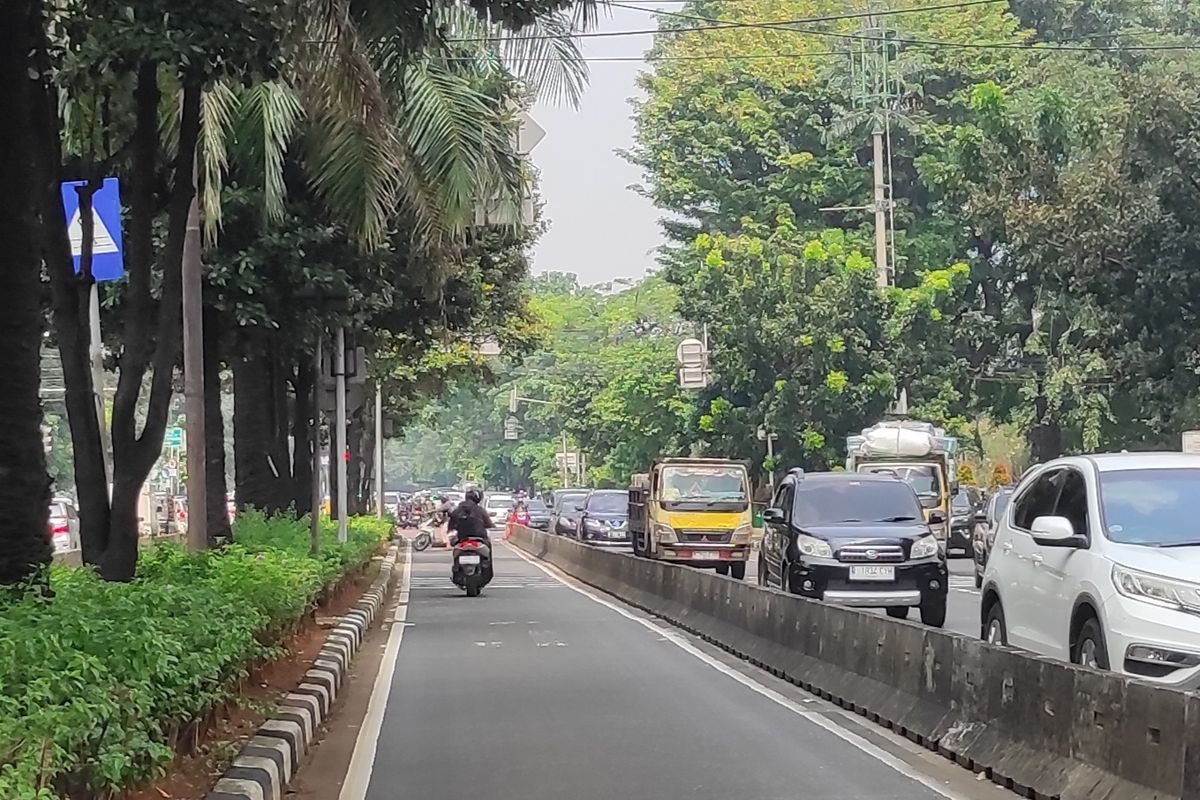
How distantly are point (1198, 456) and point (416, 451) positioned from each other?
153 meters

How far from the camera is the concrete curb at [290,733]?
811 cm

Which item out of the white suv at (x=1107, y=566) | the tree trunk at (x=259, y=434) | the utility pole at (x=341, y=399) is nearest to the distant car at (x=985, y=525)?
the utility pole at (x=341, y=399)

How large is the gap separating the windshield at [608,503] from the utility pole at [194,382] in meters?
30.9

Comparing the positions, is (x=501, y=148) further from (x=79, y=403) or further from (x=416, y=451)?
(x=416, y=451)

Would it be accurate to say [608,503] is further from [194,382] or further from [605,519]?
[194,382]

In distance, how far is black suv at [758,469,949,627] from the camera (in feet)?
62.6

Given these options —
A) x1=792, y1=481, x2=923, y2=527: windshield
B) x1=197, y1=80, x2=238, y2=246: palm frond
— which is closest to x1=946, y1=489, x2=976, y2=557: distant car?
x1=792, y1=481, x2=923, y2=527: windshield

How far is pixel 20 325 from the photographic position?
1017 centimetres

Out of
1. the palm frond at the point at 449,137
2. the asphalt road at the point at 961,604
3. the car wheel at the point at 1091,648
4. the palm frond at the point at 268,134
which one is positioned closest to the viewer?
the car wheel at the point at 1091,648

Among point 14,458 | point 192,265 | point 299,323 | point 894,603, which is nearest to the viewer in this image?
point 14,458

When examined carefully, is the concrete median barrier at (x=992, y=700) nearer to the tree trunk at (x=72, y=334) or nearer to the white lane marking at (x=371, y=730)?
the white lane marking at (x=371, y=730)

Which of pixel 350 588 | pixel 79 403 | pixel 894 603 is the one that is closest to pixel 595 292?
pixel 350 588

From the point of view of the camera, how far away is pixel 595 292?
91.2 m

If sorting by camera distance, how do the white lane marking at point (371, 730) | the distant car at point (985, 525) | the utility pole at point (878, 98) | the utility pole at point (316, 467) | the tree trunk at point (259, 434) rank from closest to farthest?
the white lane marking at point (371, 730), the utility pole at point (316, 467), the tree trunk at point (259, 434), the distant car at point (985, 525), the utility pole at point (878, 98)
